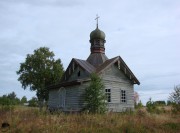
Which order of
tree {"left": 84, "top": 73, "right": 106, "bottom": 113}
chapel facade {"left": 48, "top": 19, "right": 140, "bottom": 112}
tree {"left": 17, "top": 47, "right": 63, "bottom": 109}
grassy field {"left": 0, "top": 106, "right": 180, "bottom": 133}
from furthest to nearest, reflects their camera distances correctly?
tree {"left": 17, "top": 47, "right": 63, "bottom": 109}, chapel facade {"left": 48, "top": 19, "right": 140, "bottom": 112}, tree {"left": 84, "top": 73, "right": 106, "bottom": 113}, grassy field {"left": 0, "top": 106, "right": 180, "bottom": 133}

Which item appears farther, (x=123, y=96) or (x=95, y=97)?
(x=123, y=96)

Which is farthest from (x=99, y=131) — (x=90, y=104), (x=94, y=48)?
(x=94, y=48)

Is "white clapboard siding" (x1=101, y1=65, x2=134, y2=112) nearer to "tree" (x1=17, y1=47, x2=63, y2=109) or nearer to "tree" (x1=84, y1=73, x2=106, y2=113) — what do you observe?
"tree" (x1=84, y1=73, x2=106, y2=113)

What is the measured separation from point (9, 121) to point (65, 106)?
1107 cm

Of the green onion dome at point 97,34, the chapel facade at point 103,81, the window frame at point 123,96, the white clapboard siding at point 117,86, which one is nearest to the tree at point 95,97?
the chapel facade at point 103,81

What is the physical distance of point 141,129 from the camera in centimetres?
1151

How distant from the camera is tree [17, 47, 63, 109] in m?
32.7

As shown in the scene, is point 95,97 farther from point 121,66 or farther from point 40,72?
point 40,72

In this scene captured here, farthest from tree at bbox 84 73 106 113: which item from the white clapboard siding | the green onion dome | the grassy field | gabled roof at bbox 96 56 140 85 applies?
the green onion dome

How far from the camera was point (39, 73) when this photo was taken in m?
32.7

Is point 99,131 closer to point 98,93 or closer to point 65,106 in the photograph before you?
point 98,93

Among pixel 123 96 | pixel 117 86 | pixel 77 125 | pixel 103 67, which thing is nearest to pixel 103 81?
pixel 103 67

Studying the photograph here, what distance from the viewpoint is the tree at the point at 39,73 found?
107 feet

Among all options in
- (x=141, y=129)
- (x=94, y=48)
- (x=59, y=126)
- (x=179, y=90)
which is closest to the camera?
(x=59, y=126)
